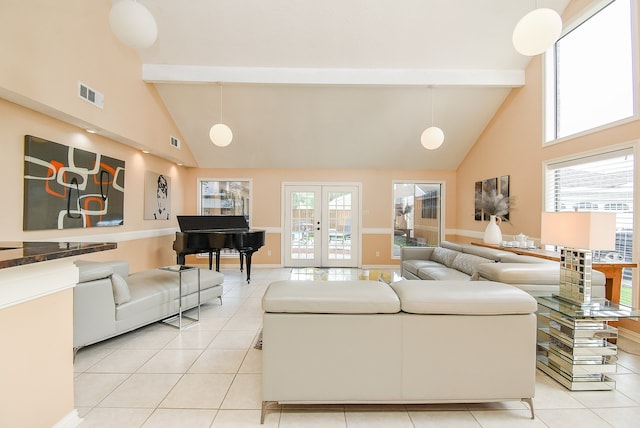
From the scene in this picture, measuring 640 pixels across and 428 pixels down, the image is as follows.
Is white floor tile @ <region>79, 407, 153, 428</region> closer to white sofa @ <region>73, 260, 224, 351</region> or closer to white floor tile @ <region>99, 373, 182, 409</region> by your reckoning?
white floor tile @ <region>99, 373, 182, 409</region>

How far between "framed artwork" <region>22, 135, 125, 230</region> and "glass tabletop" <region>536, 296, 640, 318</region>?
466cm

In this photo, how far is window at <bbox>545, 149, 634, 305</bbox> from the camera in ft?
9.83

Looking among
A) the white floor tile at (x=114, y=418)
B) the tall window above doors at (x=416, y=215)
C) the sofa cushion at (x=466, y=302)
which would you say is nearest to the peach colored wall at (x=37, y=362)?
the white floor tile at (x=114, y=418)

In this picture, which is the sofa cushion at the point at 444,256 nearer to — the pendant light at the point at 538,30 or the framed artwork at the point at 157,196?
the pendant light at the point at 538,30

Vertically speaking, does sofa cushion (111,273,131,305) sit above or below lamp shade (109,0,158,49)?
below

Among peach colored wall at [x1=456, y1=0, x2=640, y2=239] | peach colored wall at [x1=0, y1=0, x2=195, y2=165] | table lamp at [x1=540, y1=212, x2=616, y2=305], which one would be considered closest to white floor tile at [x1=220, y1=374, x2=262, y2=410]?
table lamp at [x1=540, y1=212, x2=616, y2=305]

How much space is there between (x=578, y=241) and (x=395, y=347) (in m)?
1.49

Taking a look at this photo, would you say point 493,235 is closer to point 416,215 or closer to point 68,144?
point 416,215

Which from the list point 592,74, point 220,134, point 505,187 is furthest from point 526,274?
point 220,134

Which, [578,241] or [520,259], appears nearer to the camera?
[578,241]


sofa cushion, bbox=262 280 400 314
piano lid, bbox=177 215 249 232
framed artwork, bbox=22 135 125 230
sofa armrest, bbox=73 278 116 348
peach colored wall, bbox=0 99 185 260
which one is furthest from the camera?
piano lid, bbox=177 215 249 232

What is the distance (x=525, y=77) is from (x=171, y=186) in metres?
6.34

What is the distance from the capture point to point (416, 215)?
22.3 ft

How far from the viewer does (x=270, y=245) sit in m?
6.52
